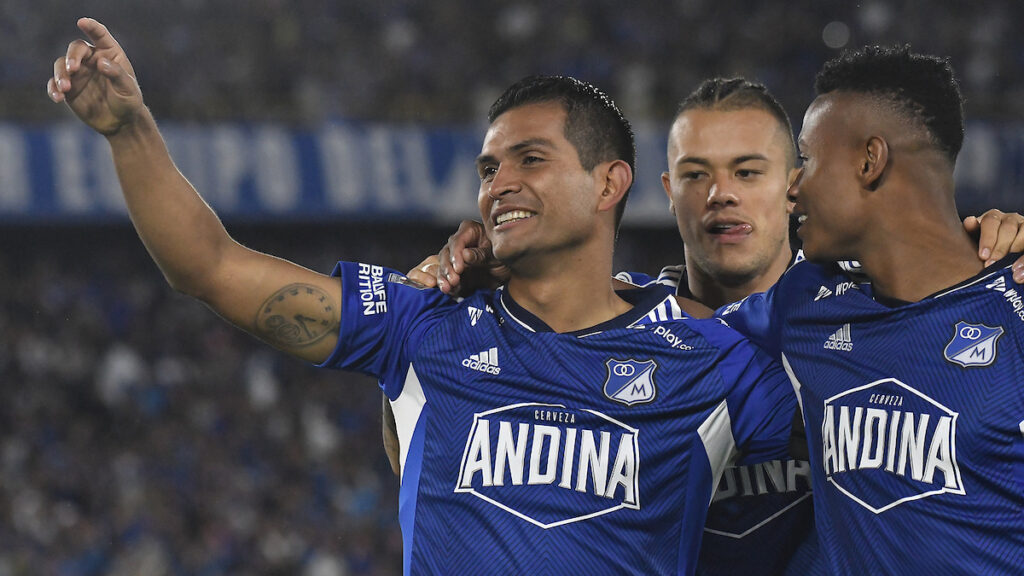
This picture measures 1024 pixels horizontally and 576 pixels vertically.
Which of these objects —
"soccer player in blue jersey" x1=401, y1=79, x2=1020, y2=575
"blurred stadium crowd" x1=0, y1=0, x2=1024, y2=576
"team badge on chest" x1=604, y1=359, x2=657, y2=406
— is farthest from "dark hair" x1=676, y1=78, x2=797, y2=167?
"blurred stadium crowd" x1=0, y1=0, x2=1024, y2=576

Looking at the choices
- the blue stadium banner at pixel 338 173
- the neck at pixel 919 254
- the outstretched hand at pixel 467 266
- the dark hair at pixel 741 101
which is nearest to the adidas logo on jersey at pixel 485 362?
the outstretched hand at pixel 467 266

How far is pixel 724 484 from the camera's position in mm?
3385

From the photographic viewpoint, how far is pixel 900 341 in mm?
2816

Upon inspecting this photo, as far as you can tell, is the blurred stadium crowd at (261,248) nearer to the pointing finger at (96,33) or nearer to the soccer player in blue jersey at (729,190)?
the soccer player in blue jersey at (729,190)

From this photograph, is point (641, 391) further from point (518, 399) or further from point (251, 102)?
point (251, 102)

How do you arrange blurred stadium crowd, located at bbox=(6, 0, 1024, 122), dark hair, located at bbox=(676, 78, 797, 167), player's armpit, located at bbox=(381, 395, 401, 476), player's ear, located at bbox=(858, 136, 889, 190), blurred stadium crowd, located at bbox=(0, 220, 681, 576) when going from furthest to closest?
blurred stadium crowd, located at bbox=(6, 0, 1024, 122) < blurred stadium crowd, located at bbox=(0, 220, 681, 576) < dark hair, located at bbox=(676, 78, 797, 167) < player's armpit, located at bbox=(381, 395, 401, 476) < player's ear, located at bbox=(858, 136, 889, 190)

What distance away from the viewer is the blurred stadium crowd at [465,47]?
47.8ft

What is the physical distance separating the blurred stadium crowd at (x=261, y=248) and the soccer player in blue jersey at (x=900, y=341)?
9.53 m

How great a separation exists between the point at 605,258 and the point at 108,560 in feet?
31.8

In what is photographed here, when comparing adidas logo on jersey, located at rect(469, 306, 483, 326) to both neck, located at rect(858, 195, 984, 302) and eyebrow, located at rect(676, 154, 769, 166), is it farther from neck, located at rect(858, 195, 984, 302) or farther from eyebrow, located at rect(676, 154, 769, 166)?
eyebrow, located at rect(676, 154, 769, 166)

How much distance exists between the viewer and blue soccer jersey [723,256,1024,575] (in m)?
2.60

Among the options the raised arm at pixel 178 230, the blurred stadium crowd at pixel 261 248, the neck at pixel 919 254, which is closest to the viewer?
the raised arm at pixel 178 230

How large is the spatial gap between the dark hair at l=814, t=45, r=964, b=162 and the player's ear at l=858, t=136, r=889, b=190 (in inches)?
4.5

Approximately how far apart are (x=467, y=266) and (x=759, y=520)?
1123 millimetres
